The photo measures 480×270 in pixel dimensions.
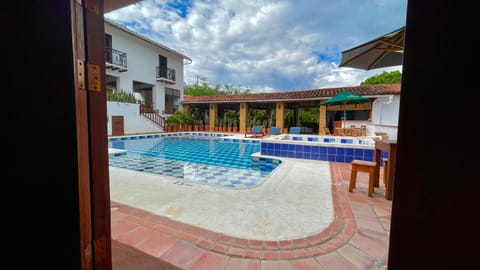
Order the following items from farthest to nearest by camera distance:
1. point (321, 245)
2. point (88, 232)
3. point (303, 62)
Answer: point (303, 62), point (321, 245), point (88, 232)

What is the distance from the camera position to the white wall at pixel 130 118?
12991 millimetres

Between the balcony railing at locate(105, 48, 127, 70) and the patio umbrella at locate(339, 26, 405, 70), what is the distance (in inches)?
602

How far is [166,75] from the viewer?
18.5 m

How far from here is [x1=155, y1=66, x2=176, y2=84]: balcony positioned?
18.0 metres

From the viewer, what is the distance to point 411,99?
748 millimetres

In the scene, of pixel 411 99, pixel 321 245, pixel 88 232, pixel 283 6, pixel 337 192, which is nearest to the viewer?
pixel 411 99

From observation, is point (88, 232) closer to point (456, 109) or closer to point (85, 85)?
point (85, 85)

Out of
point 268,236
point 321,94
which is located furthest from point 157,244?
point 321,94

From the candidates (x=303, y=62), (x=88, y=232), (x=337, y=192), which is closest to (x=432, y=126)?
(x=88, y=232)

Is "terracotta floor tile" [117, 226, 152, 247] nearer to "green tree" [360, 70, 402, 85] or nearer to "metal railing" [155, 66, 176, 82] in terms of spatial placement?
"metal railing" [155, 66, 176, 82]

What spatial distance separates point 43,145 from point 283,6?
914 cm

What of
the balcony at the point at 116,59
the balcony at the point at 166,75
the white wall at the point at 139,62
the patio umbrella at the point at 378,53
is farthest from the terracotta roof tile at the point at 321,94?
the patio umbrella at the point at 378,53

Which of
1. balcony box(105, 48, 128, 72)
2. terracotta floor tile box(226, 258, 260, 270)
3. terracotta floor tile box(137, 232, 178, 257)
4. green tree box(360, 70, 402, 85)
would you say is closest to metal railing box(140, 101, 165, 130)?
A: balcony box(105, 48, 128, 72)

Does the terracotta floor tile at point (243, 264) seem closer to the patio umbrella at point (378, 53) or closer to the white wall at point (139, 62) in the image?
the patio umbrella at point (378, 53)
